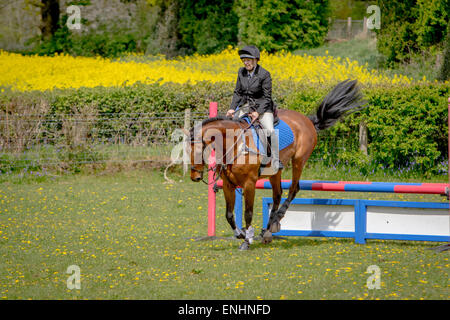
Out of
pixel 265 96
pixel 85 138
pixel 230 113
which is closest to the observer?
pixel 265 96

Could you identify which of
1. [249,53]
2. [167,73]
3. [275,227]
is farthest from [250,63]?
[167,73]

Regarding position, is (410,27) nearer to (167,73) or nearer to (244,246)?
(167,73)

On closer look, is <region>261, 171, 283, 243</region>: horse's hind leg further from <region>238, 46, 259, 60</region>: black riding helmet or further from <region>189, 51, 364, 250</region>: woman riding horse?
<region>238, 46, 259, 60</region>: black riding helmet

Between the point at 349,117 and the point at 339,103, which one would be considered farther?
the point at 349,117

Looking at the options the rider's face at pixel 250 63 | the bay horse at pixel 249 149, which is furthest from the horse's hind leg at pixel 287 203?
the rider's face at pixel 250 63

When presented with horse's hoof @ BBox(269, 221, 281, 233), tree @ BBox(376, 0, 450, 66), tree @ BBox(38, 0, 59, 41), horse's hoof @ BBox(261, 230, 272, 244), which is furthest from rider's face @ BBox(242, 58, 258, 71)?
tree @ BBox(38, 0, 59, 41)

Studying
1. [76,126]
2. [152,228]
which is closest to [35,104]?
[76,126]

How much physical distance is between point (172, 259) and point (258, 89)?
244 centimetres

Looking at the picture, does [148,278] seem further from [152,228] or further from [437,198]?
[437,198]

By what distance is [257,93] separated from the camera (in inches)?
324

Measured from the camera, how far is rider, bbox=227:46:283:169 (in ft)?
26.5

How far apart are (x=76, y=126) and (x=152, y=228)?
5.52m

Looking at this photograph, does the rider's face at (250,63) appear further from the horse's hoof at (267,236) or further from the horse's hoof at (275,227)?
the horse's hoof at (267,236)

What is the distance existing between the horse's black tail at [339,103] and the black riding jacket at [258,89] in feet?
3.94
